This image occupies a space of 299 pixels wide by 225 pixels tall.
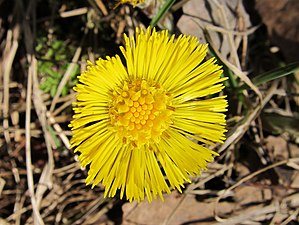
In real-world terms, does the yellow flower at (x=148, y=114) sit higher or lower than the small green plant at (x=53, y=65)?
lower

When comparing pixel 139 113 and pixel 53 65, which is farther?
pixel 53 65

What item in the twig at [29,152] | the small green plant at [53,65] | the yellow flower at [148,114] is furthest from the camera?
the small green plant at [53,65]

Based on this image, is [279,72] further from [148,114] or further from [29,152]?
[29,152]

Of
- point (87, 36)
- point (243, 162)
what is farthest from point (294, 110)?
point (87, 36)

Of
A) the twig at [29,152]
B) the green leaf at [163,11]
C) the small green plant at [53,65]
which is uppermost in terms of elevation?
the green leaf at [163,11]

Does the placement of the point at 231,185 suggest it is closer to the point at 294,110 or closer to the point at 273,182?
the point at 273,182

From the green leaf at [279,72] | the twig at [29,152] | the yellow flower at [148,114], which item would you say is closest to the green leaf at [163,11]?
the yellow flower at [148,114]

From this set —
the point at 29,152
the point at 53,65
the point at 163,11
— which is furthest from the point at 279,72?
the point at 29,152

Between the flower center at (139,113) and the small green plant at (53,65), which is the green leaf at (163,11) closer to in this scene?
the flower center at (139,113)
